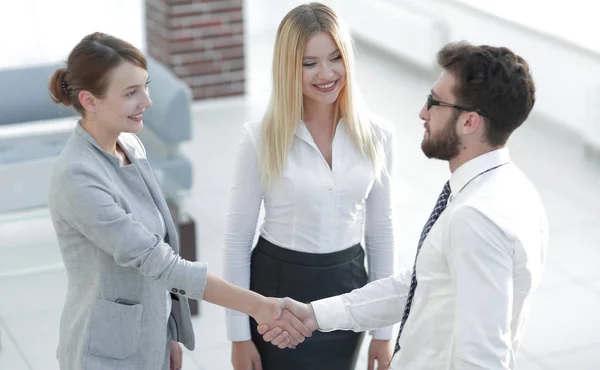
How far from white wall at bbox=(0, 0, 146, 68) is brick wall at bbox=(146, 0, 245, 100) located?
3.27ft

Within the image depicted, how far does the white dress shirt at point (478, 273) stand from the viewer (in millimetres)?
2219

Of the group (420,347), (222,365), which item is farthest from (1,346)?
(420,347)

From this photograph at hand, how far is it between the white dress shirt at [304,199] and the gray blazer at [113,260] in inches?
12.2

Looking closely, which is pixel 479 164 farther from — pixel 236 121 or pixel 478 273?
pixel 236 121

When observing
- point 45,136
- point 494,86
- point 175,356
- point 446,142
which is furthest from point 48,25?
point 494,86

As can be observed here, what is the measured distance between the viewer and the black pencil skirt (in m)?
3.05

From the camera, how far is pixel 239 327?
10.2 feet

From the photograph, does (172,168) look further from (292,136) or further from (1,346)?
(292,136)

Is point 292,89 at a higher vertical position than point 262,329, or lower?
higher

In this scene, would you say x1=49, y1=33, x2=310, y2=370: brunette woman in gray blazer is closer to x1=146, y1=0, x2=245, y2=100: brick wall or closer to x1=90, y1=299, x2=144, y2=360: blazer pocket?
x1=90, y1=299, x2=144, y2=360: blazer pocket

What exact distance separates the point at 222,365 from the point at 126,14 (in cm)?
504

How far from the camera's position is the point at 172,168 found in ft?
18.4

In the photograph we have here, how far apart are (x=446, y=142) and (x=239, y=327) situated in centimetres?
97

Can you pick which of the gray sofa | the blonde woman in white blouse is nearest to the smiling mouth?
the blonde woman in white blouse
